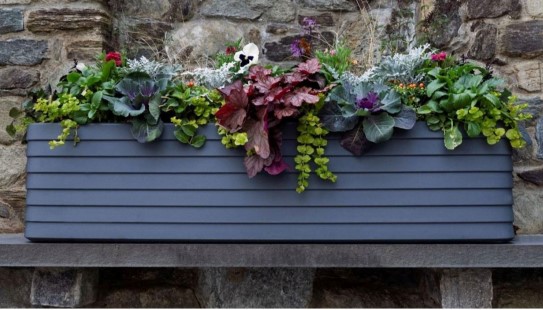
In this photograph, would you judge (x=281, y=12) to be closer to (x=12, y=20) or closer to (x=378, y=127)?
(x=12, y=20)

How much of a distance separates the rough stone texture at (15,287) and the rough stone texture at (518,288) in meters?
1.67

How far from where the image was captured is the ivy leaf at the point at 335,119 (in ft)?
5.36

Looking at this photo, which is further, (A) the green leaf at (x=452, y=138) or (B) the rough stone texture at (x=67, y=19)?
(B) the rough stone texture at (x=67, y=19)

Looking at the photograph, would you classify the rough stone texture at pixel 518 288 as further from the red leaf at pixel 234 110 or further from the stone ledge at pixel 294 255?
the red leaf at pixel 234 110

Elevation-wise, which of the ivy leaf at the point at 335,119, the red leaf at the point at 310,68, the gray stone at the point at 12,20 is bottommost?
the ivy leaf at the point at 335,119

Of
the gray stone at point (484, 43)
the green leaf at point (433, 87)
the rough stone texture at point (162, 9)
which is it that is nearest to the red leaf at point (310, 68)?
the green leaf at point (433, 87)

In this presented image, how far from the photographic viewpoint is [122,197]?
1.67 metres

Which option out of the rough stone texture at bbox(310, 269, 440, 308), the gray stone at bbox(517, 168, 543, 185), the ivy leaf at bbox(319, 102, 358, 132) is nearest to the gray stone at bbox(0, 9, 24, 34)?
the ivy leaf at bbox(319, 102, 358, 132)

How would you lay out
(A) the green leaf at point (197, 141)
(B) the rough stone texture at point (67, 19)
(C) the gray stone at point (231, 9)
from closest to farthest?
(A) the green leaf at point (197, 141) → (B) the rough stone texture at point (67, 19) → (C) the gray stone at point (231, 9)

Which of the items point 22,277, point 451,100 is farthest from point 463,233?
point 22,277

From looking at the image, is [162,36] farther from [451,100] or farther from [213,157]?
[451,100]

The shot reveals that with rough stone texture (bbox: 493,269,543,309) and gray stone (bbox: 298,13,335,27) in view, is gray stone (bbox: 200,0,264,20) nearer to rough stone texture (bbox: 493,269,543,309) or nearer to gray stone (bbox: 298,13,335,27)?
gray stone (bbox: 298,13,335,27)

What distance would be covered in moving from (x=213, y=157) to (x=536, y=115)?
123cm

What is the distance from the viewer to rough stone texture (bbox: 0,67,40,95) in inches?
93.7
